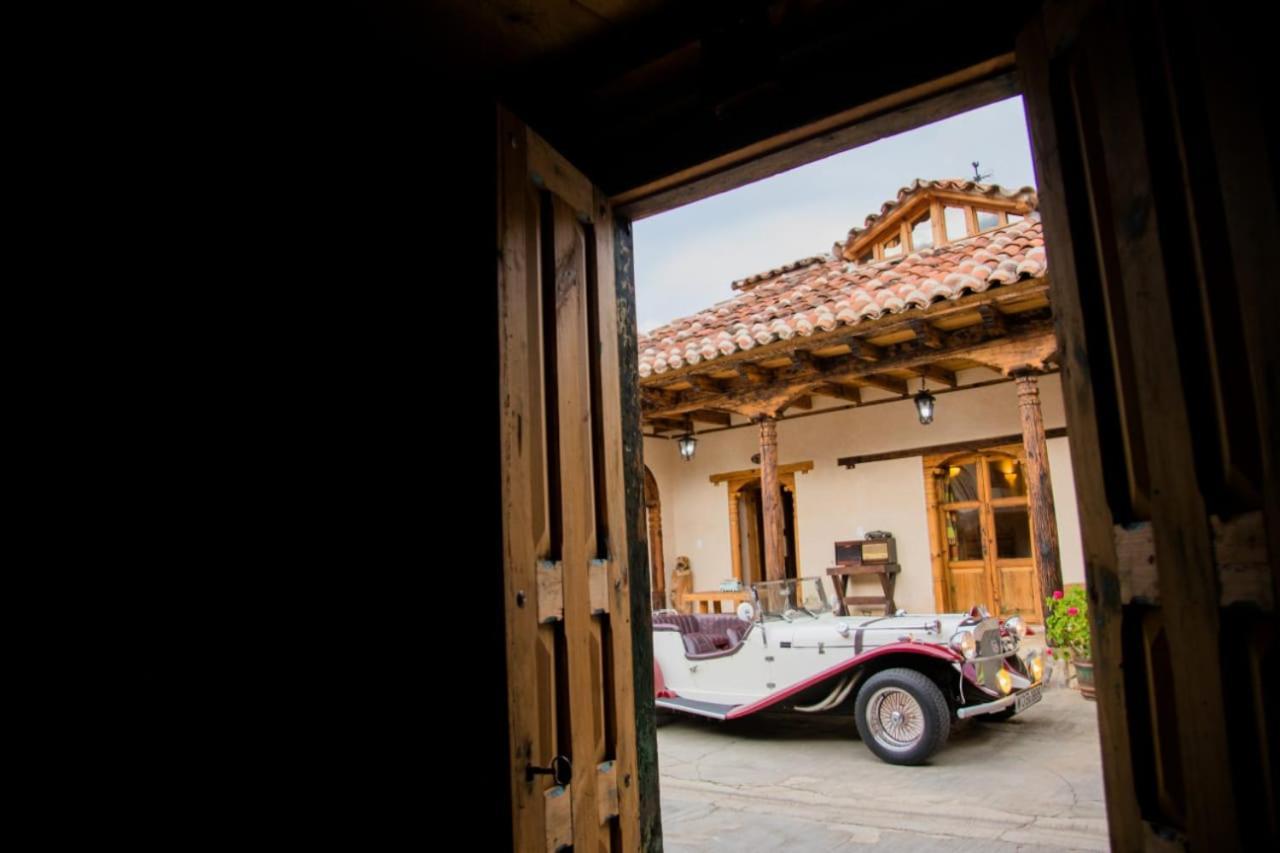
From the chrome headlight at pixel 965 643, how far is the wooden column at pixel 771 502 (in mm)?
3236

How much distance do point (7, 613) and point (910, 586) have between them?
9.45 meters

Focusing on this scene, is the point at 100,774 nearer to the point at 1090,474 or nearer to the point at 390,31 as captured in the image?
the point at 390,31

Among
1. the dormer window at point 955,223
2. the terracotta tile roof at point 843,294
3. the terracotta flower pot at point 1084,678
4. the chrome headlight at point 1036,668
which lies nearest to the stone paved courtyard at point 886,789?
the terracotta flower pot at point 1084,678

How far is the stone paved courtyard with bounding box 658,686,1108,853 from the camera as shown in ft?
12.6

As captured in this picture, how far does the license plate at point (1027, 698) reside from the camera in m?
5.32

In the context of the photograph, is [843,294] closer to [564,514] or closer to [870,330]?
[870,330]

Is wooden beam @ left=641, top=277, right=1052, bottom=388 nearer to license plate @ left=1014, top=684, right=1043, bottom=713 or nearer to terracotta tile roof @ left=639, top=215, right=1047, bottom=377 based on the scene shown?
terracotta tile roof @ left=639, top=215, right=1047, bottom=377

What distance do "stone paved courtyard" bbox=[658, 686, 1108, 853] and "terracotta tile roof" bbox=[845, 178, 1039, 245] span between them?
6.11m

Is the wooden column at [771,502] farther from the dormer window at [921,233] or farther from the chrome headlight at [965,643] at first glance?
the dormer window at [921,233]

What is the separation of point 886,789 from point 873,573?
5472 mm

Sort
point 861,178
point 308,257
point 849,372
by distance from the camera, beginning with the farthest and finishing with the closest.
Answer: point 861,178, point 849,372, point 308,257

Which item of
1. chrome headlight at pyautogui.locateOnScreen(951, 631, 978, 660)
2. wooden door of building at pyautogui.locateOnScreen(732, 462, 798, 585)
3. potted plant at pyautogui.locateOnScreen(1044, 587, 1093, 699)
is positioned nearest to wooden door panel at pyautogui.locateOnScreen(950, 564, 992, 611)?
wooden door of building at pyautogui.locateOnScreen(732, 462, 798, 585)

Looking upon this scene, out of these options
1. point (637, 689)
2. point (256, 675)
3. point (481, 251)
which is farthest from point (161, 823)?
point (481, 251)

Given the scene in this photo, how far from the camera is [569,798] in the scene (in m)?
1.82
